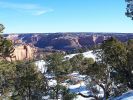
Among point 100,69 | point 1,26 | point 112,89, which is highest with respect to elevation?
point 1,26

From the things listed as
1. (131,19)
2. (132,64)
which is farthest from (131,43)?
(131,19)

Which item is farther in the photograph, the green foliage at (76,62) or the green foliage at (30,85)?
the green foliage at (76,62)

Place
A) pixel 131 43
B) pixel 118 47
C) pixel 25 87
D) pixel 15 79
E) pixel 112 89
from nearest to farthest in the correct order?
1. pixel 118 47
2. pixel 112 89
3. pixel 131 43
4. pixel 25 87
5. pixel 15 79

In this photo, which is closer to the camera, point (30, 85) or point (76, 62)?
point (30, 85)

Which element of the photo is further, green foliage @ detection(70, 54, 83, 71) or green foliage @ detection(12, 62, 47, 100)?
green foliage @ detection(70, 54, 83, 71)

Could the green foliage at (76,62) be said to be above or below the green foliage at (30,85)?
below

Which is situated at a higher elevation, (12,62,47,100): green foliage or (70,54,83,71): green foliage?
(12,62,47,100): green foliage

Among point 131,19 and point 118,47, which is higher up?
point 131,19

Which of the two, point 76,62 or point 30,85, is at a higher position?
point 30,85

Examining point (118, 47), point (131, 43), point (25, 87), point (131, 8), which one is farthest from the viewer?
point (25, 87)

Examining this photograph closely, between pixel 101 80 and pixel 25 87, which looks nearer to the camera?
pixel 101 80

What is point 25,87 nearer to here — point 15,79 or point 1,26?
point 15,79
